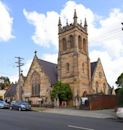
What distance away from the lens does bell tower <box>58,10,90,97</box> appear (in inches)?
2603

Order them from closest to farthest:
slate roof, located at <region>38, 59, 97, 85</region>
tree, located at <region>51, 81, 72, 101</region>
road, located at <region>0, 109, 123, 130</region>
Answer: road, located at <region>0, 109, 123, 130</region>, tree, located at <region>51, 81, 72, 101</region>, slate roof, located at <region>38, 59, 97, 85</region>

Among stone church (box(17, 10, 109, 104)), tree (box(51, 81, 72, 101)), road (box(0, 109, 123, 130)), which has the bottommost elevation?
road (box(0, 109, 123, 130))

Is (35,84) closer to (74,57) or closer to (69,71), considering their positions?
(69,71)

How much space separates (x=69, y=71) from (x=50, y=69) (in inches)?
314

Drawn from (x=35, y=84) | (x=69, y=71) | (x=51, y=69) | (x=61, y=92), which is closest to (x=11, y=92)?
(x=35, y=84)

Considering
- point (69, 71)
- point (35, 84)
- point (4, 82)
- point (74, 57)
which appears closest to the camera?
point (74, 57)

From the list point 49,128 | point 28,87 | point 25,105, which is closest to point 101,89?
point 28,87

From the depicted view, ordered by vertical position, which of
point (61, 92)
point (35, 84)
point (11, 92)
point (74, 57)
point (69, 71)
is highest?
Answer: point (74, 57)

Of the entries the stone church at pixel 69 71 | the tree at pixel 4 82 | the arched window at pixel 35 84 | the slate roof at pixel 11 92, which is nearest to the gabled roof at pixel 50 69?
the stone church at pixel 69 71

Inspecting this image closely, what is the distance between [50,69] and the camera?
74.8 m

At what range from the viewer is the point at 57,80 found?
70.0 m

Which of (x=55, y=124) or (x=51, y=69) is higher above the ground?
(x=51, y=69)

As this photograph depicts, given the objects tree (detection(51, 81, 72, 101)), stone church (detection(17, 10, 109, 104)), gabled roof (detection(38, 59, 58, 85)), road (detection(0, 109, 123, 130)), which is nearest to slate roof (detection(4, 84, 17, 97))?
stone church (detection(17, 10, 109, 104))

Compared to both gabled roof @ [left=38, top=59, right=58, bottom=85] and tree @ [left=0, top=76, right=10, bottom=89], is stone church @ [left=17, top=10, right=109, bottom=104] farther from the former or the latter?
tree @ [left=0, top=76, right=10, bottom=89]
